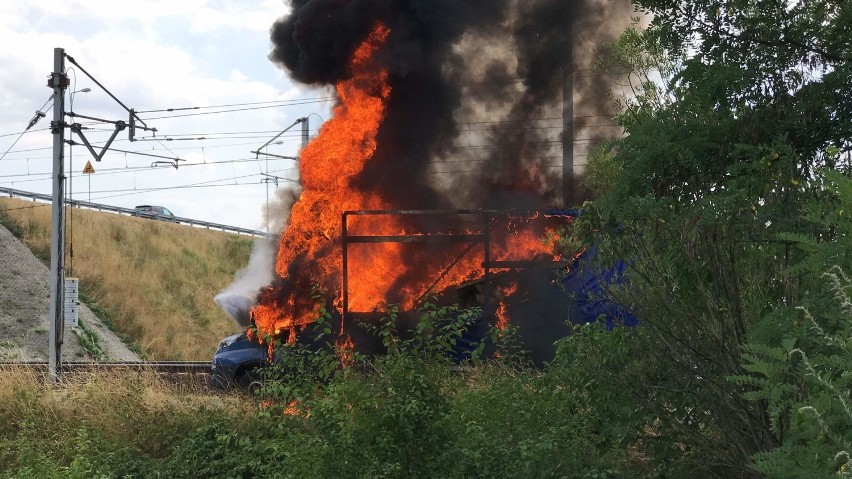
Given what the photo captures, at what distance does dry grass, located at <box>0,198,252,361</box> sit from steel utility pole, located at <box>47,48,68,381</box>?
49.9 ft

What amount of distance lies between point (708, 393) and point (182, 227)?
52.2 meters

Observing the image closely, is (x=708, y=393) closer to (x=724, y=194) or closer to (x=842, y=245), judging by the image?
(x=724, y=194)

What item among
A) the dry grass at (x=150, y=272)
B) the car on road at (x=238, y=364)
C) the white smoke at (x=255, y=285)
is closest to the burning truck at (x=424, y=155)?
the white smoke at (x=255, y=285)

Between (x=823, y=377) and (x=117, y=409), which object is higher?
(x=823, y=377)

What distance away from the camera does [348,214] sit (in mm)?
17453

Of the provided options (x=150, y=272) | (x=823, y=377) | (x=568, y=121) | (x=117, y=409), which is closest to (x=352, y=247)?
(x=568, y=121)

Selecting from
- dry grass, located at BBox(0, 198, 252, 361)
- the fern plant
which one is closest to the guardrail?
dry grass, located at BBox(0, 198, 252, 361)

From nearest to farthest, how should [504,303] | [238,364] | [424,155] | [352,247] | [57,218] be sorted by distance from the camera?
[238,364], [504,303], [352,247], [424,155], [57,218]

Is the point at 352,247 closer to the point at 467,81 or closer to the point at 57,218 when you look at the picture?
the point at 467,81

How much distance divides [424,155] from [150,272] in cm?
3050

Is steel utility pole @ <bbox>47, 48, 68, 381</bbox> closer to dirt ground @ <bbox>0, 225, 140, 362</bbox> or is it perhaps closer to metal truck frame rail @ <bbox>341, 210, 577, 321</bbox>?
metal truck frame rail @ <bbox>341, 210, 577, 321</bbox>

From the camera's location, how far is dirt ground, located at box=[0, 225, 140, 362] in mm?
35062

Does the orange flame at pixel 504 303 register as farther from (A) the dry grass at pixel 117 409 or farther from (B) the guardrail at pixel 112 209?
(B) the guardrail at pixel 112 209

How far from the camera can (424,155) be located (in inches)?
785
